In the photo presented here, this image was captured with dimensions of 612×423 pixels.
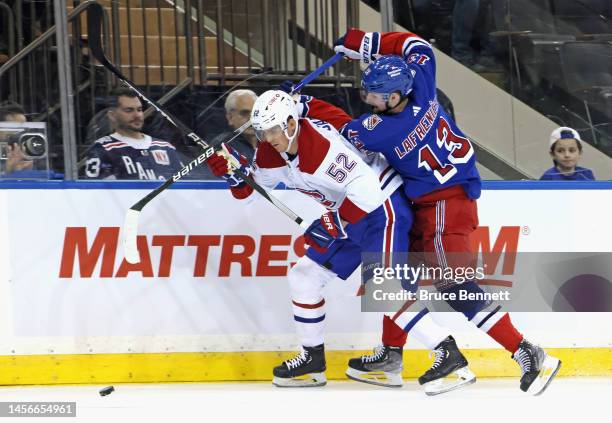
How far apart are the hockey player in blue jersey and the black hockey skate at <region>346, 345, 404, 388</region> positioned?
0.35m

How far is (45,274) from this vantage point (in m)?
4.61

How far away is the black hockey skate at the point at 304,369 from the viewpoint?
4516 mm

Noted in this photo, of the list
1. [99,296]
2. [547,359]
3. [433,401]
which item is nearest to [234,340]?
[99,296]

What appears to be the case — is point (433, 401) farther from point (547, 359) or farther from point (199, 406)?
point (199, 406)

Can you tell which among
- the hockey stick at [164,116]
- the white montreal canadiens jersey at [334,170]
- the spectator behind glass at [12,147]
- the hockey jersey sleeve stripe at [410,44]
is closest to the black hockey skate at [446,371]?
the white montreal canadiens jersey at [334,170]

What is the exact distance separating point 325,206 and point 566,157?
1.12 metres

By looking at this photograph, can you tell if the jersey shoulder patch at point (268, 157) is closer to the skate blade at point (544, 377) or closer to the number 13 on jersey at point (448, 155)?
the number 13 on jersey at point (448, 155)

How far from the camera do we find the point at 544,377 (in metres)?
4.19

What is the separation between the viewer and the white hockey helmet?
13.6 ft

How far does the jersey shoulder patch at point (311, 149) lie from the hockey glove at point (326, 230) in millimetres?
184

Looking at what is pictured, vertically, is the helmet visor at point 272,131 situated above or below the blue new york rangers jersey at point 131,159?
above

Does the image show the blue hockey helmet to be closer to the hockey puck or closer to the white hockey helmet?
the white hockey helmet

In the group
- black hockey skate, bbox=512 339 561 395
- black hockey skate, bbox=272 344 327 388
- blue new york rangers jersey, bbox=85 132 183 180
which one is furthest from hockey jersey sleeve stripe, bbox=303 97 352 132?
black hockey skate, bbox=512 339 561 395

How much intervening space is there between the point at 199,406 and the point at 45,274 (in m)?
0.93
